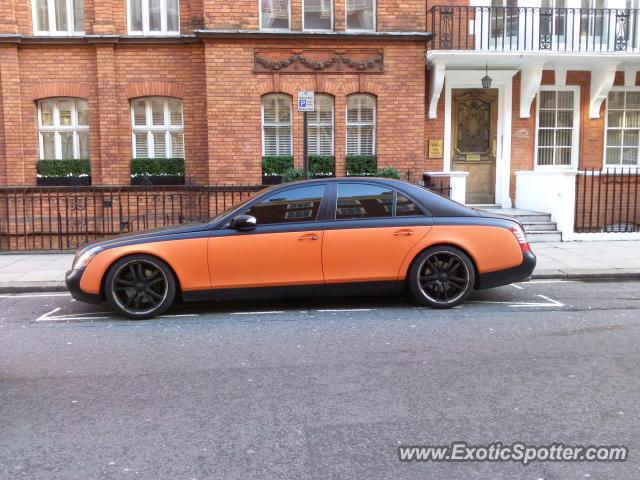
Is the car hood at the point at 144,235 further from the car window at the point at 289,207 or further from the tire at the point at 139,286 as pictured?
the car window at the point at 289,207

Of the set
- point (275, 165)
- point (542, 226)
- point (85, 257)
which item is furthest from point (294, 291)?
point (542, 226)

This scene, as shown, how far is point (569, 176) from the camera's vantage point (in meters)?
11.9

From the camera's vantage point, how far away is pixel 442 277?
22.8 feet

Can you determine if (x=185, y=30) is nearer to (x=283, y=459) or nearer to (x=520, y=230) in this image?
(x=520, y=230)

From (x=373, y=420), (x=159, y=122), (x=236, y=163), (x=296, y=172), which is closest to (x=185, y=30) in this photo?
(x=159, y=122)

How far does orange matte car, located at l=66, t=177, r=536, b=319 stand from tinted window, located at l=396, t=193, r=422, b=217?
1cm

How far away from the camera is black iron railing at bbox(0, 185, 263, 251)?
493 inches

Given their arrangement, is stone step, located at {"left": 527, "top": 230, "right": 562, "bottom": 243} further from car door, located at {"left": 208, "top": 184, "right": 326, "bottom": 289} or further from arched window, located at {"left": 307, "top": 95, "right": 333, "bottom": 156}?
car door, located at {"left": 208, "top": 184, "right": 326, "bottom": 289}

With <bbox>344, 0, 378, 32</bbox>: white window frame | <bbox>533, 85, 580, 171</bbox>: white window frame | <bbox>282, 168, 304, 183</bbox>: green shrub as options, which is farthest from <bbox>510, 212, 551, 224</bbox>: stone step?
<bbox>344, 0, 378, 32</bbox>: white window frame

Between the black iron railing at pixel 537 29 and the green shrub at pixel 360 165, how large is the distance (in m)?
2.90

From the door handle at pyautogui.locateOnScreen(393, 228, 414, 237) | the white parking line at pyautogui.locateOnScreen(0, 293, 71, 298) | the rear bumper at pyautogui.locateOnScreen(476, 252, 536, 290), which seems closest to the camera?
the door handle at pyautogui.locateOnScreen(393, 228, 414, 237)

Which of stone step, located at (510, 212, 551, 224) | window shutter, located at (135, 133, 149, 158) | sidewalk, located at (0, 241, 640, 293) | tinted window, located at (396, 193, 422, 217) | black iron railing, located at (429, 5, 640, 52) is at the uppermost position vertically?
black iron railing, located at (429, 5, 640, 52)

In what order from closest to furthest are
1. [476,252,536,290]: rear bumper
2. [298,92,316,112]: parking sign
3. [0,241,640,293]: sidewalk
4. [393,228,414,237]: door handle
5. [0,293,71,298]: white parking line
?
1. [393,228,414,237]: door handle
2. [476,252,536,290]: rear bumper
3. [0,293,71,298]: white parking line
4. [0,241,640,293]: sidewalk
5. [298,92,316,112]: parking sign

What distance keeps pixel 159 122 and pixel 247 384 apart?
10.1m
